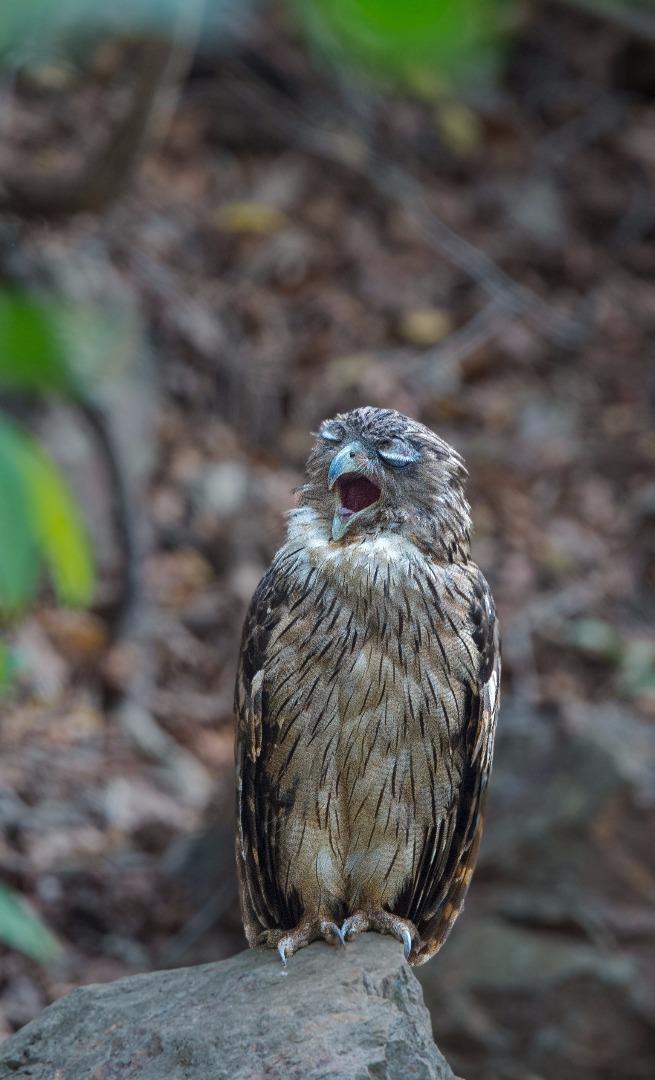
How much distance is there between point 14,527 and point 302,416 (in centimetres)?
633

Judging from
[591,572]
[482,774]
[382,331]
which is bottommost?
[482,774]

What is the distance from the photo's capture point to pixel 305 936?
9.71 ft

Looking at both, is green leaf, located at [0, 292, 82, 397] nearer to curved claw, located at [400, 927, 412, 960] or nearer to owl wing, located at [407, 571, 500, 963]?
owl wing, located at [407, 571, 500, 963]

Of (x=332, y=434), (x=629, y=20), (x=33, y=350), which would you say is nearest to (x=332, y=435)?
(x=332, y=434)

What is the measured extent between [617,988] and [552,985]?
0.23 metres

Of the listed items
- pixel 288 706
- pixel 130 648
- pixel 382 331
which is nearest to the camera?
pixel 288 706

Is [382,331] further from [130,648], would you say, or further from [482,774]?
[482,774]

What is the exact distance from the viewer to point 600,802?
4789 millimetres

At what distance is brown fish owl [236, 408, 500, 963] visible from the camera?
284 cm

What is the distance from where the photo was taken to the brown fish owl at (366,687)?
2.84 m

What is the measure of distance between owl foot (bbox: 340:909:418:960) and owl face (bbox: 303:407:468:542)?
0.88 meters

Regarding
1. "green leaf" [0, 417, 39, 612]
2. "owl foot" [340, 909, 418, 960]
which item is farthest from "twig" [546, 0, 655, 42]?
"green leaf" [0, 417, 39, 612]

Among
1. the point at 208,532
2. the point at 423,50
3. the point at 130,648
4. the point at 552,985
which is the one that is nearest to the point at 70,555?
the point at 423,50

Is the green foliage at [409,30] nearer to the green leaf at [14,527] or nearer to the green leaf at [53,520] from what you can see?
the green leaf at [14,527]
